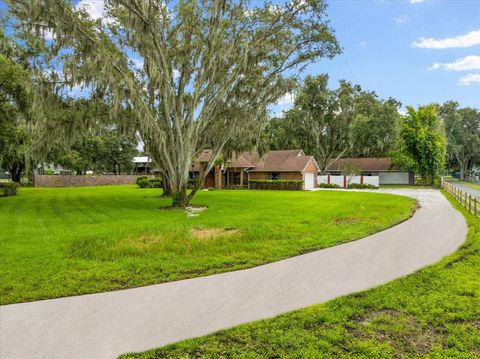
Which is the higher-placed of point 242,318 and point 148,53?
point 148,53

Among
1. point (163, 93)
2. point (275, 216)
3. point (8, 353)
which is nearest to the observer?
point (8, 353)

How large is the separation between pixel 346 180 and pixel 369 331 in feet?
117

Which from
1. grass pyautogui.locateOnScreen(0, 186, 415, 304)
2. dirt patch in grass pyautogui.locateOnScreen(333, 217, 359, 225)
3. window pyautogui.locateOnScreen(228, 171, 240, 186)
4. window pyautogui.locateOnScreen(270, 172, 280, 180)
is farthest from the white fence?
dirt patch in grass pyautogui.locateOnScreen(333, 217, 359, 225)

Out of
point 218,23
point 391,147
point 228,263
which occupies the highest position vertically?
point 218,23

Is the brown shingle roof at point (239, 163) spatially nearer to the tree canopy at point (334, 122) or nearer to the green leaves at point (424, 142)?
the tree canopy at point (334, 122)

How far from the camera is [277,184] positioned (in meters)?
31.8

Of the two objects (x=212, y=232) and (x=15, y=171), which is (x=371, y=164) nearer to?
(x=212, y=232)

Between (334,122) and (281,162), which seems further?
(334,122)

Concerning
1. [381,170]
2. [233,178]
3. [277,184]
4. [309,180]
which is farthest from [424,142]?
[233,178]

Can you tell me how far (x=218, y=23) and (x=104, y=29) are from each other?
6.36m

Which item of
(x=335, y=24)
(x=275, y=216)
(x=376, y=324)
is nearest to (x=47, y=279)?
(x=376, y=324)

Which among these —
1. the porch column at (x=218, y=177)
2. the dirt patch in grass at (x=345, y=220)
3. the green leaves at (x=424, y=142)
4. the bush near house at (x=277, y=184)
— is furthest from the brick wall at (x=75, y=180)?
the green leaves at (x=424, y=142)

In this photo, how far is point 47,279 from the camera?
540 centimetres

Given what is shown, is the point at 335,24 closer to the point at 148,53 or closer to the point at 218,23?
the point at 218,23
